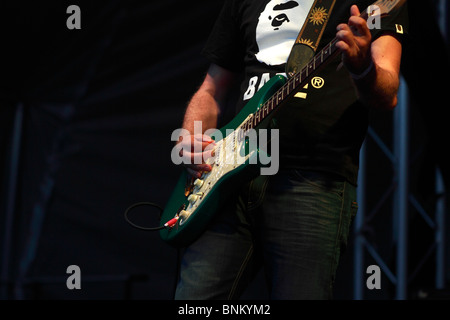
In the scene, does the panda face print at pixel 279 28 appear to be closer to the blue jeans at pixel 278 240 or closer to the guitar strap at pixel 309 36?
the guitar strap at pixel 309 36

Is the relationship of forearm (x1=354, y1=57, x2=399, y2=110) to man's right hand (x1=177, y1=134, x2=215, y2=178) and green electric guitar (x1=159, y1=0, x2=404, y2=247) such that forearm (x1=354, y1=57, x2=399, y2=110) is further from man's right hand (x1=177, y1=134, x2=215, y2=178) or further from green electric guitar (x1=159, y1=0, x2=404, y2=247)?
man's right hand (x1=177, y1=134, x2=215, y2=178)

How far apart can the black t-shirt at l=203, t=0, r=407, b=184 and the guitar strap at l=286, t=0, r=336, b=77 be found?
28 mm

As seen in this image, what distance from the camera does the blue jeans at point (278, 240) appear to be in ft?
5.06

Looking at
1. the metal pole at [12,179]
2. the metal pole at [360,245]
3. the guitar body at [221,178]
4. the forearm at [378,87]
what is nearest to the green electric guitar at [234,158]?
the guitar body at [221,178]

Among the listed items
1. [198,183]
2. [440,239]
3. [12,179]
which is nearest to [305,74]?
[198,183]

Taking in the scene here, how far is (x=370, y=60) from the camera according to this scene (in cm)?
140

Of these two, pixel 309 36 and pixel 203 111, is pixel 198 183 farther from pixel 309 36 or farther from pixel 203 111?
pixel 309 36

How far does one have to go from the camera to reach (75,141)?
13.0ft

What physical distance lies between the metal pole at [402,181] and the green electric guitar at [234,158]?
1.76m

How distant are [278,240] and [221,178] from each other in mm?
264

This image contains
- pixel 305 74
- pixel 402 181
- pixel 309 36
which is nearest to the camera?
pixel 305 74
